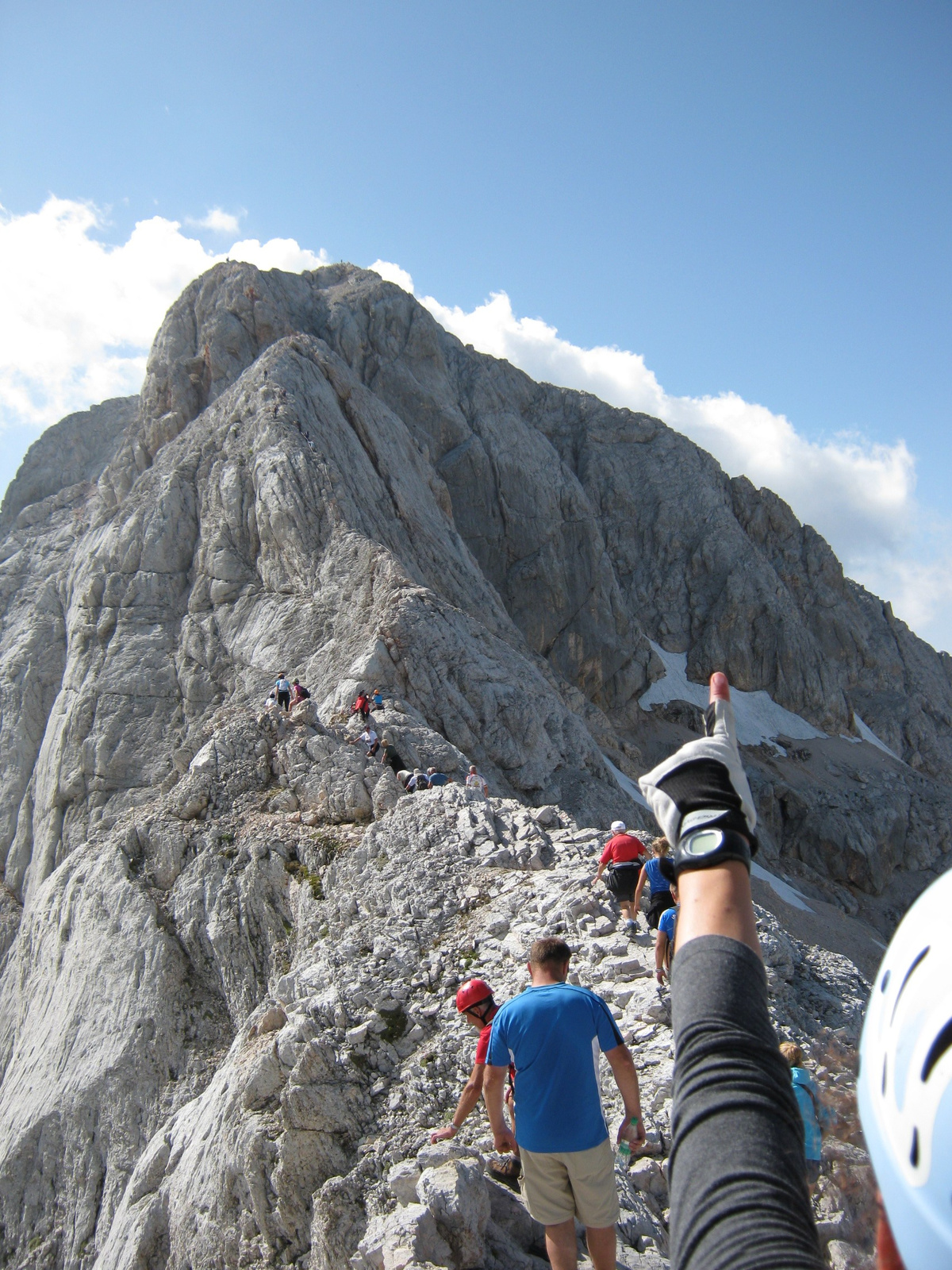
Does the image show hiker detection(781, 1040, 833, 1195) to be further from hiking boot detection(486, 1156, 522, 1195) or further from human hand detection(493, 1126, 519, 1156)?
hiking boot detection(486, 1156, 522, 1195)

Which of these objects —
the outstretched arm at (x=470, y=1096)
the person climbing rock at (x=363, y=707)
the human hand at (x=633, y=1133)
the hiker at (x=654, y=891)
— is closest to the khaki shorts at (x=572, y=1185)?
the human hand at (x=633, y=1133)

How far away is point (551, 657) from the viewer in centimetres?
5200

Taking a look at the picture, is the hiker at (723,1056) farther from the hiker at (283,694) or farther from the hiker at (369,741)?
the hiker at (283,694)

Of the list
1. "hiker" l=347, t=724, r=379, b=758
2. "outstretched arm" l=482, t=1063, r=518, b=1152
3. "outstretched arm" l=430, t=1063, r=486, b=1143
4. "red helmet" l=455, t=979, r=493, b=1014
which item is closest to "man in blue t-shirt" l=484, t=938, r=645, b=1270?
"outstretched arm" l=482, t=1063, r=518, b=1152

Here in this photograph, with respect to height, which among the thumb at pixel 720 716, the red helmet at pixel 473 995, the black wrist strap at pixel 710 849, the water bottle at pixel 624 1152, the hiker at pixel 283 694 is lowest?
the water bottle at pixel 624 1152

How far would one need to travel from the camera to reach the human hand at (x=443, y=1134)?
5.72 meters

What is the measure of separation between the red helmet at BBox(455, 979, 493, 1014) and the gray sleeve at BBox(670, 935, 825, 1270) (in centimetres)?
457

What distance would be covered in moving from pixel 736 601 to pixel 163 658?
41.9 metres

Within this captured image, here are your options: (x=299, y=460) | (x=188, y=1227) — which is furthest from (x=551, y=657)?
(x=188, y=1227)

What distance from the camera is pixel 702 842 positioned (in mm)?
1746

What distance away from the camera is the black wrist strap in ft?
5.71

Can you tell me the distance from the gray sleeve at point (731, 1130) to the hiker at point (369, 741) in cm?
1479

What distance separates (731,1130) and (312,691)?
2224 cm

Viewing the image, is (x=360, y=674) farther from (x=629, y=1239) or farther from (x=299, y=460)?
(x=629, y=1239)
